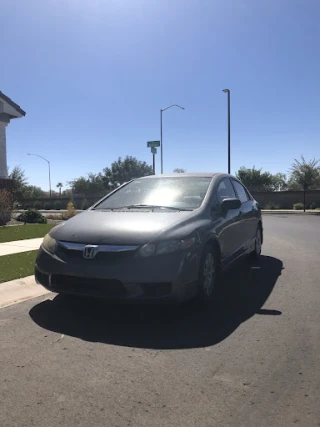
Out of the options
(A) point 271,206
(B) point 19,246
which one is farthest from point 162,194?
(A) point 271,206

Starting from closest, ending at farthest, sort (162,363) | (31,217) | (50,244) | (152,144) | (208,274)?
1. (162,363)
2. (50,244)
3. (208,274)
4. (31,217)
5. (152,144)

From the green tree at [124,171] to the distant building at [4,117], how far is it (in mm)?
42879

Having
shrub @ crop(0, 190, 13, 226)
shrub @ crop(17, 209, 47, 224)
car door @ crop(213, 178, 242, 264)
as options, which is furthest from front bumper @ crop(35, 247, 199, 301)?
shrub @ crop(17, 209, 47, 224)

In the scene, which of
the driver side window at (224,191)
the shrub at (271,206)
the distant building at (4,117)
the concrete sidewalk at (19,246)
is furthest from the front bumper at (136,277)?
the shrub at (271,206)

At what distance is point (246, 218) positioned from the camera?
647 cm

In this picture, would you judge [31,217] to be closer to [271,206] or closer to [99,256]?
[99,256]

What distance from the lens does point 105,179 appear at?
209ft

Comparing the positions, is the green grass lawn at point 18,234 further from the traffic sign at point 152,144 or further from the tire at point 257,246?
the traffic sign at point 152,144

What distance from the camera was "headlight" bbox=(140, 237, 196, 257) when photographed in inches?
153

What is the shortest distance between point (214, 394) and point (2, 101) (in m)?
16.7

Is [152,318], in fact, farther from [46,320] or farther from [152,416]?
[152,416]

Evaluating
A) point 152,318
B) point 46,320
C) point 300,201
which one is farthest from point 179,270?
point 300,201

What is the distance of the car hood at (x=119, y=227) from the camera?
4043 mm

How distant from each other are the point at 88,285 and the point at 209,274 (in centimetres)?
145
